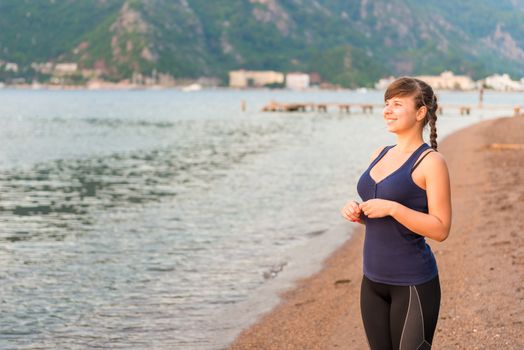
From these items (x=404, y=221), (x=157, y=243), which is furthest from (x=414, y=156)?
(x=157, y=243)

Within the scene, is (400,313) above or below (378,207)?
Result: below

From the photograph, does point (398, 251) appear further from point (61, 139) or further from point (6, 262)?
point (61, 139)

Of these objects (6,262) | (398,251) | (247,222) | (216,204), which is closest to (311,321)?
(398,251)

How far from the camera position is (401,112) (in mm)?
4324

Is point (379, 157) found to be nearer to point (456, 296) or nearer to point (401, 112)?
point (401, 112)

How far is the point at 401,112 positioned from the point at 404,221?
0.66 m

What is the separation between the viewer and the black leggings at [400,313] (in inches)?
167

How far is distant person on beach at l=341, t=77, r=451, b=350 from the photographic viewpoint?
13.5 feet

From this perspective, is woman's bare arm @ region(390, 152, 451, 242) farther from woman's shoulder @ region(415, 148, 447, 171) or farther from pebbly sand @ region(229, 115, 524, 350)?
pebbly sand @ region(229, 115, 524, 350)

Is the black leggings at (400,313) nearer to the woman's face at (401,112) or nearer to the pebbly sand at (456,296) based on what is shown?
the woman's face at (401,112)

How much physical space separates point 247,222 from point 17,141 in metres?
41.8

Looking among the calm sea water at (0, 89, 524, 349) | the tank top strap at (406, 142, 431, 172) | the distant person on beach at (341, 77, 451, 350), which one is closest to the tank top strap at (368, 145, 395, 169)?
the distant person on beach at (341, 77, 451, 350)

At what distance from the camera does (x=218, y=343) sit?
9711 mm

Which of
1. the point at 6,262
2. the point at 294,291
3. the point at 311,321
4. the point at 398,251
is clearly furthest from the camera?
the point at 6,262
